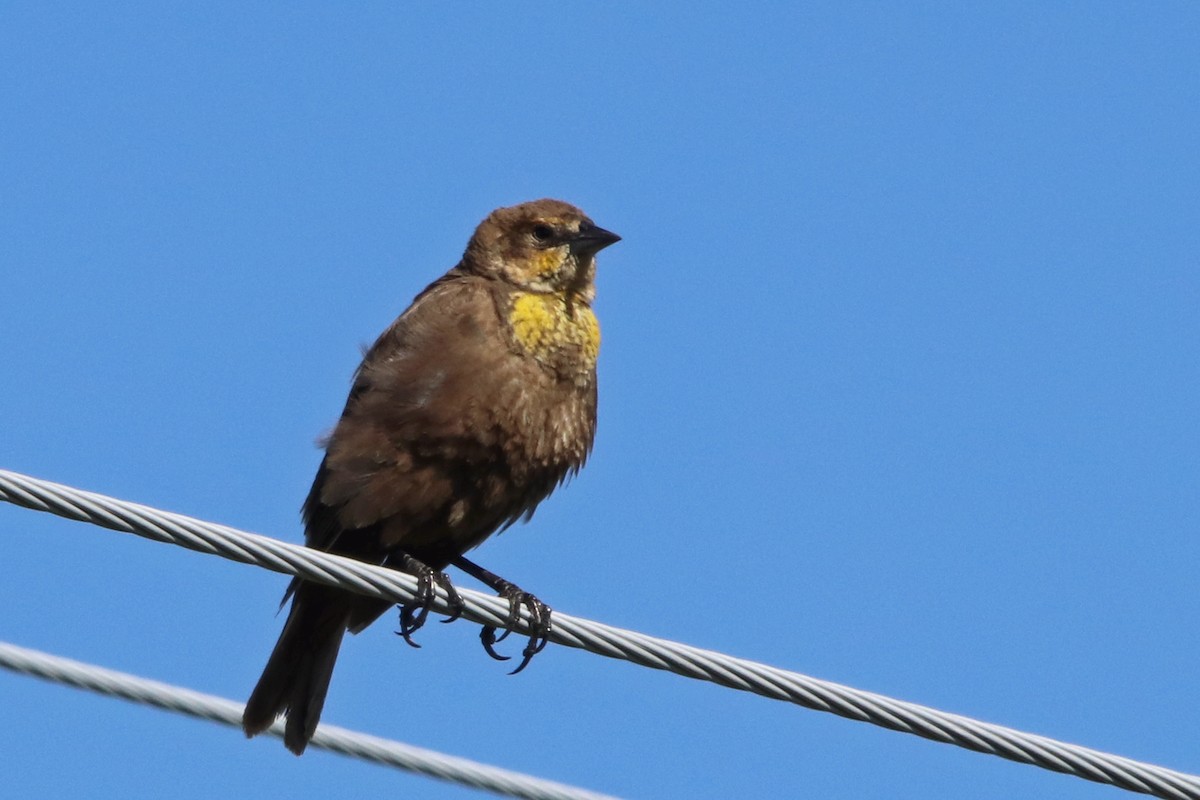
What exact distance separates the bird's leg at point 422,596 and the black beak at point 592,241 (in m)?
1.37

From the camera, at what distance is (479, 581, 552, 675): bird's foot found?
570 cm

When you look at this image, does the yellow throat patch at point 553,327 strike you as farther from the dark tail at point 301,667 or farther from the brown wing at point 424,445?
the dark tail at point 301,667

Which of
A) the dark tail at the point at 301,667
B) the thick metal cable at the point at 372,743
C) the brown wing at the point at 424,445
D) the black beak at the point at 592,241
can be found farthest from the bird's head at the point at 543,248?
the thick metal cable at the point at 372,743

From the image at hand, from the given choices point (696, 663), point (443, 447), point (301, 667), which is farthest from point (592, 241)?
point (696, 663)

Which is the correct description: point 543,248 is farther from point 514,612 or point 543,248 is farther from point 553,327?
point 514,612

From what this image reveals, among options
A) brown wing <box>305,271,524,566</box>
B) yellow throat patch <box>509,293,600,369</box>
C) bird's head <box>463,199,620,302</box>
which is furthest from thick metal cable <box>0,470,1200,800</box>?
bird's head <box>463,199,620,302</box>

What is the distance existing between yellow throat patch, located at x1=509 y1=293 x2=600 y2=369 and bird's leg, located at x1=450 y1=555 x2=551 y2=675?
82 cm

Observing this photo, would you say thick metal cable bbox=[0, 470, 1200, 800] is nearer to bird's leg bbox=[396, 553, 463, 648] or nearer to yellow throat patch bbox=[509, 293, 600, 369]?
bird's leg bbox=[396, 553, 463, 648]

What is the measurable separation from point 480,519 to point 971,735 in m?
2.59

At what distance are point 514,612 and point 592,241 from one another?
190 centimetres

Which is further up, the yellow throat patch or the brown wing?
the yellow throat patch

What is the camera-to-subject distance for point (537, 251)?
6.91 metres

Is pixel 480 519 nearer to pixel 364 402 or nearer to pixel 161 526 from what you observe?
pixel 364 402

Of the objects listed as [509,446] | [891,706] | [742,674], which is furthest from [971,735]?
[509,446]
